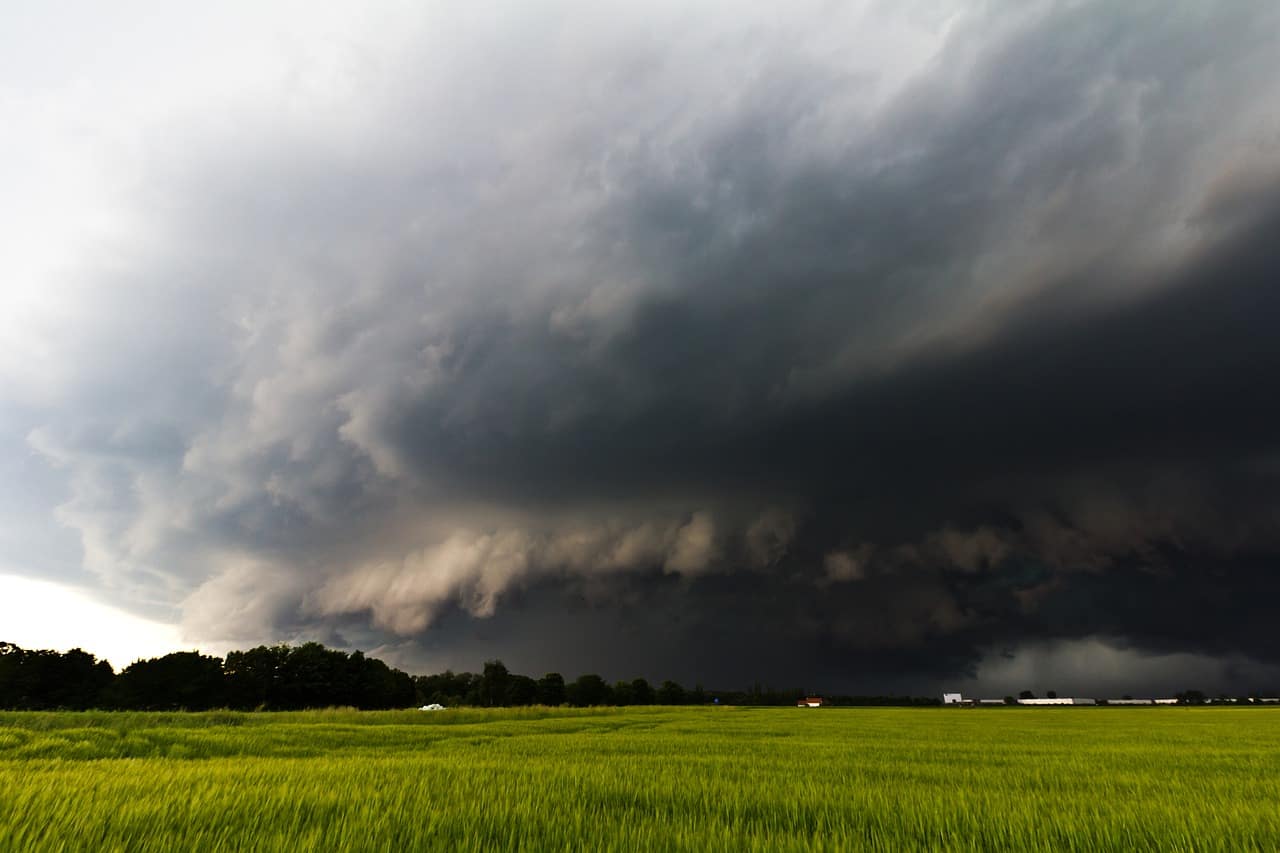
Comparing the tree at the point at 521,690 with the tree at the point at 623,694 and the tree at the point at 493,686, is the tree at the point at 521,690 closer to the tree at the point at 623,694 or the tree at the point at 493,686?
the tree at the point at 493,686

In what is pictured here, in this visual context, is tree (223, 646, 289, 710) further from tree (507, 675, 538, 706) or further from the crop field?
the crop field

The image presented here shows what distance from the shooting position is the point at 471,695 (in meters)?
144

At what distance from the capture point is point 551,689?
144 meters

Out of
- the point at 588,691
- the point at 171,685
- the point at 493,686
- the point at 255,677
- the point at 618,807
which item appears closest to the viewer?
the point at 618,807

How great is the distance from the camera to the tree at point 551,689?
142625 mm

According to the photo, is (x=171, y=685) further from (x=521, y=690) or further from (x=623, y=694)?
(x=623, y=694)

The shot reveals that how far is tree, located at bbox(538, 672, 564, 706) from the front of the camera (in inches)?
5615

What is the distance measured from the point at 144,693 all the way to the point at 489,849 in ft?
341

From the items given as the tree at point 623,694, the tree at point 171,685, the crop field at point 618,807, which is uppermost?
the crop field at point 618,807

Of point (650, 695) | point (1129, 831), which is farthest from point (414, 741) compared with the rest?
point (650, 695)

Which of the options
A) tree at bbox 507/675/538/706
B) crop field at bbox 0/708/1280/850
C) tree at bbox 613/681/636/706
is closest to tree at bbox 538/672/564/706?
tree at bbox 507/675/538/706

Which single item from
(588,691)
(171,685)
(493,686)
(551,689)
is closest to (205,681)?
(171,685)

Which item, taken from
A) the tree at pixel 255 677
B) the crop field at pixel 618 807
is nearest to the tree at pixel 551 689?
the tree at pixel 255 677

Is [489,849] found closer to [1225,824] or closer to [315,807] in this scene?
[315,807]
